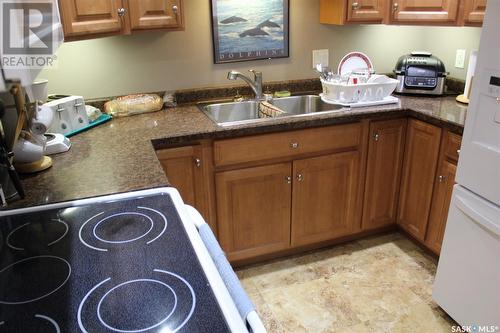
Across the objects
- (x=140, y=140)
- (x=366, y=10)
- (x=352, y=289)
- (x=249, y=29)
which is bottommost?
(x=352, y=289)

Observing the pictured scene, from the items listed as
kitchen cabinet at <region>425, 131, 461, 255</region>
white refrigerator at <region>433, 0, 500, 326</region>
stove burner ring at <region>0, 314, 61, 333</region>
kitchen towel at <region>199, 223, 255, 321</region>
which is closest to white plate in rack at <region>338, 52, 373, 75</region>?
kitchen cabinet at <region>425, 131, 461, 255</region>

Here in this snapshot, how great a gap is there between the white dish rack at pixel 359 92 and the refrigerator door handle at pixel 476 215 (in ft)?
2.69

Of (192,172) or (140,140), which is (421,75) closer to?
(192,172)

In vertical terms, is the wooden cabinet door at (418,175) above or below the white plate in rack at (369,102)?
below

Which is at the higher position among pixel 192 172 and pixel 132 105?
pixel 132 105

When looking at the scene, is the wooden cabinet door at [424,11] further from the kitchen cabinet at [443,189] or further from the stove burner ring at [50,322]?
the stove burner ring at [50,322]

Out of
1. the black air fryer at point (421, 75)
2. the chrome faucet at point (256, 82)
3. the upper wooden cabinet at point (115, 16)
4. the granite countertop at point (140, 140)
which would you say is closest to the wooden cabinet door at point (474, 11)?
the black air fryer at point (421, 75)

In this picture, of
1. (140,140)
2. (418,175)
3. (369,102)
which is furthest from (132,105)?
(418,175)

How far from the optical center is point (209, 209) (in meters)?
2.14

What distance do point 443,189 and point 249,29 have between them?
4.83 feet

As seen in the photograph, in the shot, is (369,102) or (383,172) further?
(383,172)

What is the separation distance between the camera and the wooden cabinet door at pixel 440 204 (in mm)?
2080

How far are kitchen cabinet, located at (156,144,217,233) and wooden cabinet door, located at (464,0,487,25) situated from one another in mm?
1552

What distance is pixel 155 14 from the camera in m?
2.01
